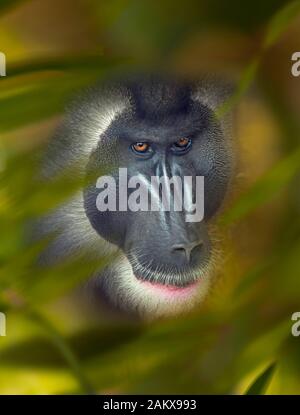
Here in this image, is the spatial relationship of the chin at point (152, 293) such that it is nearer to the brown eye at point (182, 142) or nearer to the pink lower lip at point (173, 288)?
the pink lower lip at point (173, 288)

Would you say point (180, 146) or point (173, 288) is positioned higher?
point (180, 146)

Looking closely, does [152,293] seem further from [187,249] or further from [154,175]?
[154,175]

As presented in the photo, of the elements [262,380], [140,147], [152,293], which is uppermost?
[140,147]

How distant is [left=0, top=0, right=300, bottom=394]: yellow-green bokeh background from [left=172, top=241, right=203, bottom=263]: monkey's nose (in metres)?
0.07

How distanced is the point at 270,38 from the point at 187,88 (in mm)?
237

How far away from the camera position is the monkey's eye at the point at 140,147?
1451 mm

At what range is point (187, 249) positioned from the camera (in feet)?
4.76

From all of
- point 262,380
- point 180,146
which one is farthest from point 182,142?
point 262,380

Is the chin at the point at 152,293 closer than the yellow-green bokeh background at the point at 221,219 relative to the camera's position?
No

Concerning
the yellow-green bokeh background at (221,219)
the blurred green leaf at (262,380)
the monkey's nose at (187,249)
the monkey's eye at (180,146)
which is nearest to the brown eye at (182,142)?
the monkey's eye at (180,146)

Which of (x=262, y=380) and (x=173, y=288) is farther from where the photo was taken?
(x=173, y=288)

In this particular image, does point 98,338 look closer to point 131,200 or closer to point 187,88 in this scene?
point 131,200

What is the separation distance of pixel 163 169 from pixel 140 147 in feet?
0.25

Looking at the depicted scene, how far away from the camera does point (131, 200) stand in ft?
4.72
